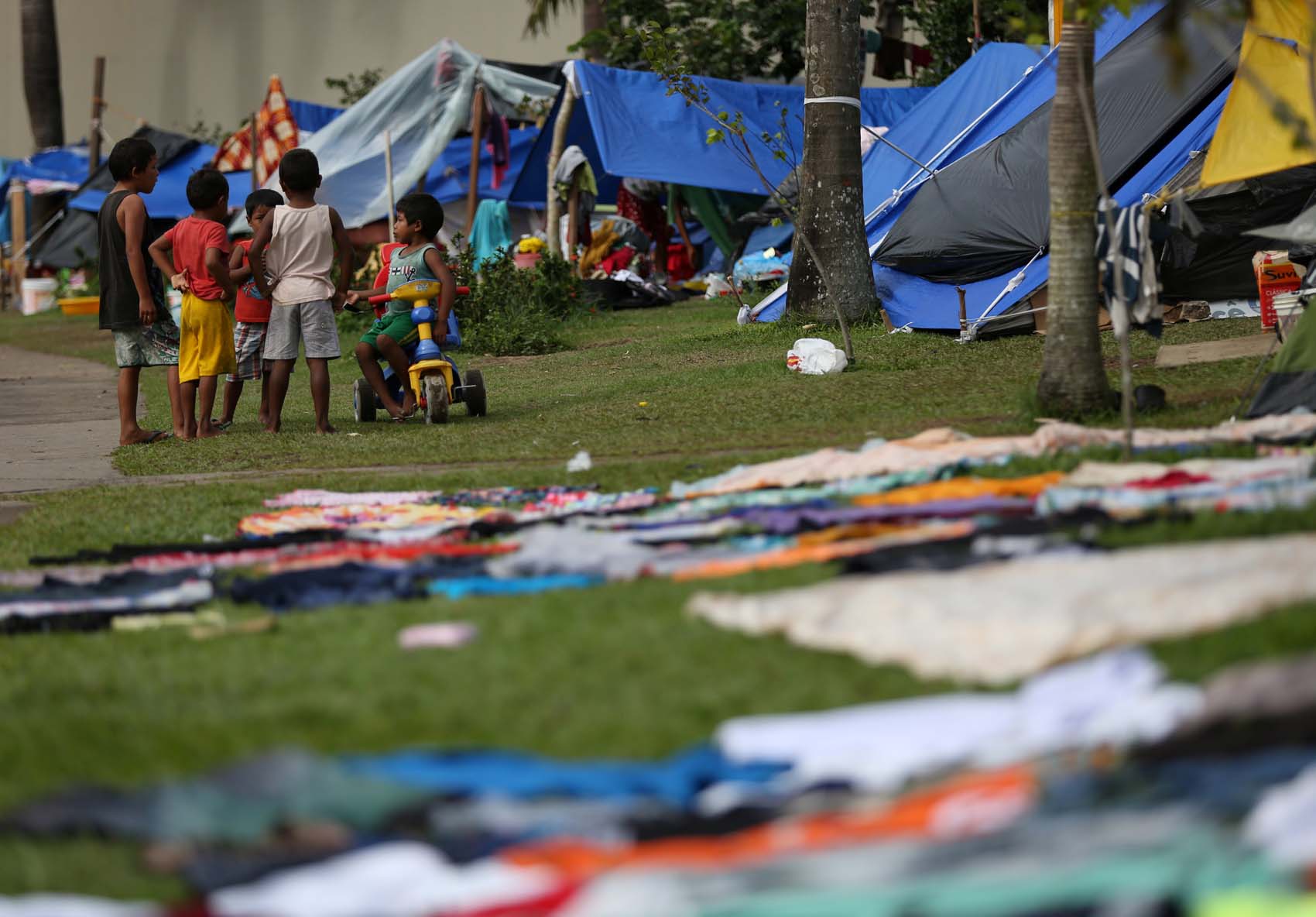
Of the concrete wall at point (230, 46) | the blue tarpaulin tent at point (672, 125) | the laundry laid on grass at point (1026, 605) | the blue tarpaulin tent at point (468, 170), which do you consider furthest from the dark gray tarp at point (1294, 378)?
the concrete wall at point (230, 46)

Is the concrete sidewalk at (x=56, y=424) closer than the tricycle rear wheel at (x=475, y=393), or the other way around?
the concrete sidewalk at (x=56, y=424)

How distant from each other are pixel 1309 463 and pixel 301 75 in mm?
22779

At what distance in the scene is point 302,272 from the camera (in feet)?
27.5

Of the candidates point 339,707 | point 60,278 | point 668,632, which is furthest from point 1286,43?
point 60,278

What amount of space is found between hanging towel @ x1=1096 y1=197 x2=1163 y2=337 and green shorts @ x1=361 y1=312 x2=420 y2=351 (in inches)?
154

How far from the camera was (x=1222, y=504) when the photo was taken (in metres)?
4.28

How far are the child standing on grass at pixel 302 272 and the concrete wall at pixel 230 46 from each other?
15653 millimetres

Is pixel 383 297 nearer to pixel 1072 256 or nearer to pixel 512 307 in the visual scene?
pixel 1072 256

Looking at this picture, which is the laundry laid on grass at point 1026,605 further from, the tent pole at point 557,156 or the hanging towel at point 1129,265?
the tent pole at point 557,156

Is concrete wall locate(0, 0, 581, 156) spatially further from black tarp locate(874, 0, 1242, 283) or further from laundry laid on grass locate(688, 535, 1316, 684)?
laundry laid on grass locate(688, 535, 1316, 684)

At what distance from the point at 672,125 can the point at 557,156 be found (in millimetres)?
1331

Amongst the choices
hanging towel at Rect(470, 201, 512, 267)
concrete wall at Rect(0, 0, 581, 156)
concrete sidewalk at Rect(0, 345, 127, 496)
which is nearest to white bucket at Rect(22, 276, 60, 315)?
concrete wall at Rect(0, 0, 581, 156)

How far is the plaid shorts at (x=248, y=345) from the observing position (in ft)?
29.2

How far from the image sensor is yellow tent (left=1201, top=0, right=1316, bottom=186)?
26.5 ft
